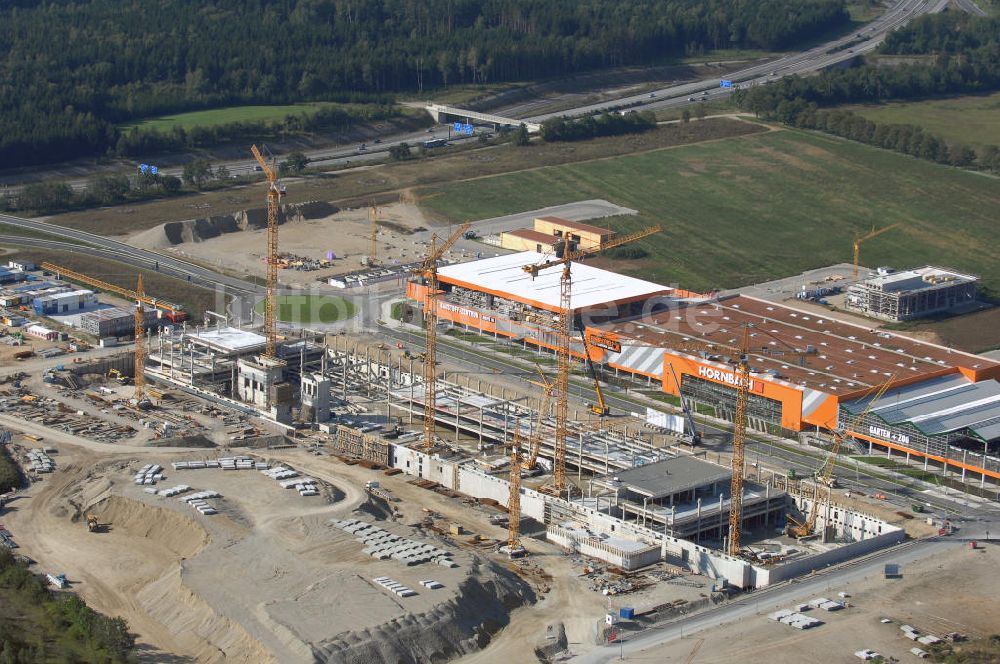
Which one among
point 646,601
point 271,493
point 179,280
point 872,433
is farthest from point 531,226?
point 646,601

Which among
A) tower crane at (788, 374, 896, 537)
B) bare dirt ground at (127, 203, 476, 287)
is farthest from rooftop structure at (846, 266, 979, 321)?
bare dirt ground at (127, 203, 476, 287)

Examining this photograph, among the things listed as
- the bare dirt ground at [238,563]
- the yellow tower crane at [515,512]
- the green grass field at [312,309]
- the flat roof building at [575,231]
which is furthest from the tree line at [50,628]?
the flat roof building at [575,231]

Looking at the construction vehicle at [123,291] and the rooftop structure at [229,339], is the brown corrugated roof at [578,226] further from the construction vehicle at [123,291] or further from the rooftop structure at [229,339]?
the rooftop structure at [229,339]

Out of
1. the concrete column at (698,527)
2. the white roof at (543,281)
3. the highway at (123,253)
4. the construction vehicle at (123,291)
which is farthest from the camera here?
the highway at (123,253)

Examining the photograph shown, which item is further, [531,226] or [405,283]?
[531,226]

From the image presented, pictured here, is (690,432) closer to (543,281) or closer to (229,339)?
(543,281)

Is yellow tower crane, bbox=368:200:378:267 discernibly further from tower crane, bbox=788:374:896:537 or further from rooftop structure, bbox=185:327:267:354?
tower crane, bbox=788:374:896:537

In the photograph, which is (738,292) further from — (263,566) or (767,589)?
(263,566)
